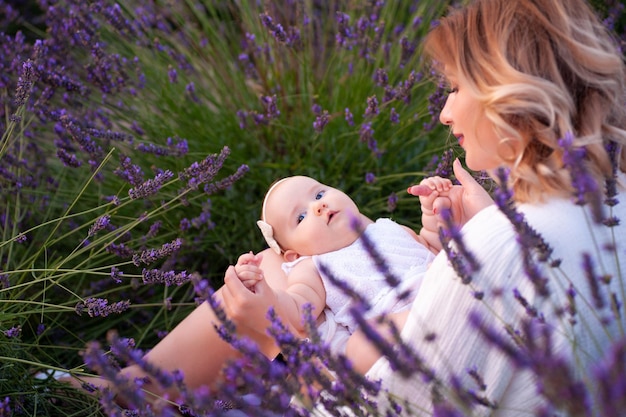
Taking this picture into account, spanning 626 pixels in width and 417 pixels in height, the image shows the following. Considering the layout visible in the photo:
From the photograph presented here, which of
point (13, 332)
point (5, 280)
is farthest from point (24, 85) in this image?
point (13, 332)

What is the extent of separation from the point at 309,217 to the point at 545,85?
755 mm

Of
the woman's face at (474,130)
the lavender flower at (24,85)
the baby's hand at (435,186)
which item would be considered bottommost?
the baby's hand at (435,186)

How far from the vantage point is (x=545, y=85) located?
1.56 m

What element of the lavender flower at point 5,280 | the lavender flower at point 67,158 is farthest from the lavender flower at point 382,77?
the lavender flower at point 5,280

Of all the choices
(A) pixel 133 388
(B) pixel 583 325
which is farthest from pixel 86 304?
(B) pixel 583 325

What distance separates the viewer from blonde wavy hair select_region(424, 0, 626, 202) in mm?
1550

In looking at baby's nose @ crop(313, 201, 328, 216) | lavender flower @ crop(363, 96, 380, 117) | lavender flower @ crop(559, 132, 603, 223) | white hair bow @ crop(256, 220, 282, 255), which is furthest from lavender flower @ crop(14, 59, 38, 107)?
lavender flower @ crop(559, 132, 603, 223)

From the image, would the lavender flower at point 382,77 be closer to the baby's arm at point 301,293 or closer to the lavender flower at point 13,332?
the baby's arm at point 301,293

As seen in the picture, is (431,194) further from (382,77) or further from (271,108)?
(271,108)

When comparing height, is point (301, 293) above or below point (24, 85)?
below

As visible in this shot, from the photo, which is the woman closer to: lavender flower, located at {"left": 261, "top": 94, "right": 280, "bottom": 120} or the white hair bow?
the white hair bow

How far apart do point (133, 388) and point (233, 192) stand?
167 centimetres

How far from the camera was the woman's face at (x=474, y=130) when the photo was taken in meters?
1.67

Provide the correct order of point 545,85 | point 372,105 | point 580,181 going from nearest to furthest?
point 580,181 → point 545,85 → point 372,105
